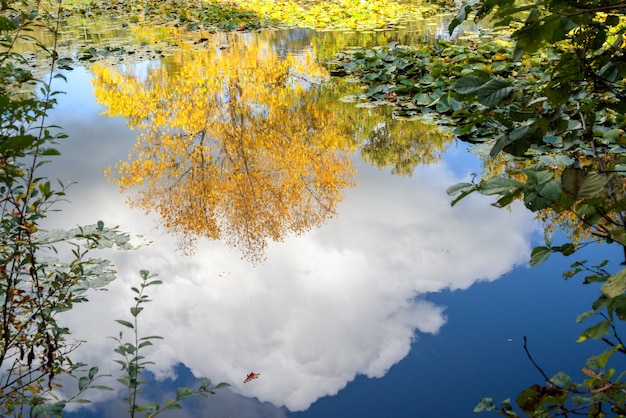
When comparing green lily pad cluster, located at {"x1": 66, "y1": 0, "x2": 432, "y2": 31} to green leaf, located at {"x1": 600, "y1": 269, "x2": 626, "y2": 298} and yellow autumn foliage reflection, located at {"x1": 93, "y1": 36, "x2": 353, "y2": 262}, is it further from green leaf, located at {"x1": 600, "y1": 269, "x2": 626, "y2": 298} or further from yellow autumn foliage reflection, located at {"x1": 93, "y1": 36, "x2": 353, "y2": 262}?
green leaf, located at {"x1": 600, "y1": 269, "x2": 626, "y2": 298}

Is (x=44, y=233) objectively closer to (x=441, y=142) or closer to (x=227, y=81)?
(x=441, y=142)

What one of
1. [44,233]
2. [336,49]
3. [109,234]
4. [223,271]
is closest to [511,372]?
[223,271]

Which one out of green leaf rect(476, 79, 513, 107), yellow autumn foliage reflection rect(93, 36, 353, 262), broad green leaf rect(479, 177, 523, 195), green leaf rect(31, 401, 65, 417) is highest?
green leaf rect(476, 79, 513, 107)

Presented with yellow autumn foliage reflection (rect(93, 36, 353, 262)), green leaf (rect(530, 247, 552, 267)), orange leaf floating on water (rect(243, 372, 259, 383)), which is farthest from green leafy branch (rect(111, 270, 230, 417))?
yellow autumn foliage reflection (rect(93, 36, 353, 262))

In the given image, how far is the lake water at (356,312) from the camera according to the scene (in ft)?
7.31

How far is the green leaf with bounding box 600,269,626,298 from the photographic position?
2.28ft

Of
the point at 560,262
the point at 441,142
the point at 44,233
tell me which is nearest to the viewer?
the point at 560,262

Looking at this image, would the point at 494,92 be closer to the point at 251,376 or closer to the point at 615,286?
the point at 615,286

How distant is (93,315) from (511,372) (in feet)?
6.01

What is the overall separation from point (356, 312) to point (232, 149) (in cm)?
249

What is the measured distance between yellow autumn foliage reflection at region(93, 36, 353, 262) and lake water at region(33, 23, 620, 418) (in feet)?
0.67

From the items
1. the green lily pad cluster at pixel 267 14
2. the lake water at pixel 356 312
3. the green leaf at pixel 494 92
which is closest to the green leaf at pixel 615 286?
the green leaf at pixel 494 92

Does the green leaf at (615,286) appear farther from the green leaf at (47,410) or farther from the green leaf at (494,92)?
the green leaf at (47,410)

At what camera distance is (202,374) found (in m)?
2.35
